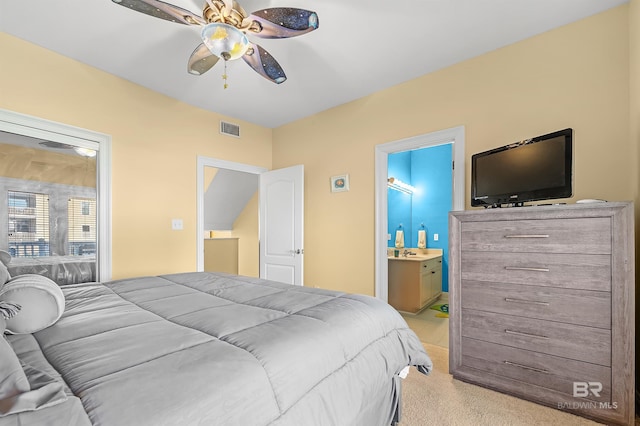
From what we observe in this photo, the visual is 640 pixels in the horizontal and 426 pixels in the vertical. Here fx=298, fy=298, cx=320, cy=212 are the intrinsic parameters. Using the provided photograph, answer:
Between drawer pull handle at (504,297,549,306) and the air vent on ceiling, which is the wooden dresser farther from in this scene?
the air vent on ceiling

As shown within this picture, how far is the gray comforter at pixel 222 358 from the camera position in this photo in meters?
0.68

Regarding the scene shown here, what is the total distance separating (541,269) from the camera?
6.17 ft

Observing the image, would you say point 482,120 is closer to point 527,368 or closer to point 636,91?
point 636,91

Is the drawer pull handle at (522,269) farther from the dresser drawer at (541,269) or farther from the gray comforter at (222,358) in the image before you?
the gray comforter at (222,358)

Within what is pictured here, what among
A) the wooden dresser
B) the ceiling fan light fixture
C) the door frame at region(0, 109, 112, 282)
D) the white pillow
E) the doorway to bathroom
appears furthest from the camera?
the doorway to bathroom

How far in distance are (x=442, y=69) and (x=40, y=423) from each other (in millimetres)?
3362

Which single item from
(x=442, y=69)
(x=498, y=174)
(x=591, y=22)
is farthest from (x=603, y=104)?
(x=442, y=69)

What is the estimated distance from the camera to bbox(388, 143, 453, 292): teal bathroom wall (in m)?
4.86

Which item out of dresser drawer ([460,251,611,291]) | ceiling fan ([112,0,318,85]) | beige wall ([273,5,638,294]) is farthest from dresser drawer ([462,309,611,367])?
ceiling fan ([112,0,318,85])

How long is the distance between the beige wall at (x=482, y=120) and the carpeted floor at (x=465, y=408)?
1374 mm

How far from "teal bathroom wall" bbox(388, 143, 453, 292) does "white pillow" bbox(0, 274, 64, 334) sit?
165 inches

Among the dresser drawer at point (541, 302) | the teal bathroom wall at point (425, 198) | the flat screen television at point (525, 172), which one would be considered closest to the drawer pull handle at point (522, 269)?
the dresser drawer at point (541, 302)

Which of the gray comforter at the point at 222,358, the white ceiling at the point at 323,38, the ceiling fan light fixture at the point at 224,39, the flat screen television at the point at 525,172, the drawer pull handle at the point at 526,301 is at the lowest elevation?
the drawer pull handle at the point at 526,301

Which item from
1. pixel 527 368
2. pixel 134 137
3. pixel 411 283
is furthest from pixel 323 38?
pixel 411 283
